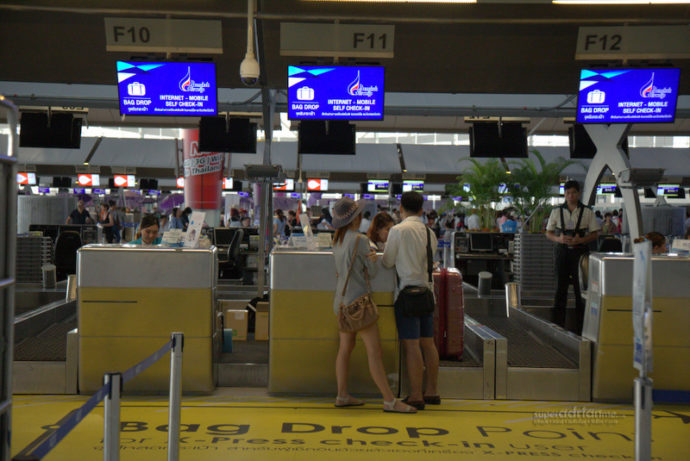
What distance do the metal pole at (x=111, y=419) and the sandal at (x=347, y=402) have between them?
10.0ft

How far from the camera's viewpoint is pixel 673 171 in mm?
25469

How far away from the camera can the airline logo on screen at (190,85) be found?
9.06 m

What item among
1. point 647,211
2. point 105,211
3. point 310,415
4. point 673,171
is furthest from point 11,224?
point 673,171

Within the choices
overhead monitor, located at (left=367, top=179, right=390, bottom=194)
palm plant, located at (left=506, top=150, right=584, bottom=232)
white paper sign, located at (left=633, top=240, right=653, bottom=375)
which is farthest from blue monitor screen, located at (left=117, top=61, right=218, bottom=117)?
overhead monitor, located at (left=367, top=179, right=390, bottom=194)

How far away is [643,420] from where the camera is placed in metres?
3.01

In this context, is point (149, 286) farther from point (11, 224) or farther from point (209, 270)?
point (11, 224)

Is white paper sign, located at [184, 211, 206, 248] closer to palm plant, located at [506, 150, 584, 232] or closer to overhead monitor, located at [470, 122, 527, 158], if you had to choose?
overhead monitor, located at [470, 122, 527, 158]

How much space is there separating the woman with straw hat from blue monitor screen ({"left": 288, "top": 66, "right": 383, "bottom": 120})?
4.02m

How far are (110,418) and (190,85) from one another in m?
6.87

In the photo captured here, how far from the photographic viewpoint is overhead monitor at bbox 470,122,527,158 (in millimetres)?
13422

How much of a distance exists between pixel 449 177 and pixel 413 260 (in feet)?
68.0

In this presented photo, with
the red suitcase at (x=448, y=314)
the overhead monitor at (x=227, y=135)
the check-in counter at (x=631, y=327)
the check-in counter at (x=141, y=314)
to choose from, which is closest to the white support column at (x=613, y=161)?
the check-in counter at (x=631, y=327)

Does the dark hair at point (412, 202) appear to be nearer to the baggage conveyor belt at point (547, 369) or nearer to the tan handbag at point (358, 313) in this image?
the tan handbag at point (358, 313)

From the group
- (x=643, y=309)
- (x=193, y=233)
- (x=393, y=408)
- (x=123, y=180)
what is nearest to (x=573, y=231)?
(x=393, y=408)
